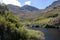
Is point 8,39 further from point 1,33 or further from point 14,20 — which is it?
point 14,20

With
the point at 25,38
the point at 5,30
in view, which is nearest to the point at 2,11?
the point at 5,30

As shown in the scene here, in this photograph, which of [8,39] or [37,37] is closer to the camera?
[8,39]

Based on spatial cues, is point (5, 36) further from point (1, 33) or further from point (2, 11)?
point (2, 11)

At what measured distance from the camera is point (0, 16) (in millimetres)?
52594

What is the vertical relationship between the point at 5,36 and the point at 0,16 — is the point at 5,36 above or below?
below

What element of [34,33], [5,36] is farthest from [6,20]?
[34,33]

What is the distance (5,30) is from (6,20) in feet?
11.3

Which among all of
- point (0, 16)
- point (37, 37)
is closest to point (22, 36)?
point (37, 37)

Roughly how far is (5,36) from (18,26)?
6495mm

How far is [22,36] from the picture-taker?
52.7 m

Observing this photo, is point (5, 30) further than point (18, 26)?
No

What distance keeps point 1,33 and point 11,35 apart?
2.72m

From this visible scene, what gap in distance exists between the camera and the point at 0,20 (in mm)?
51031

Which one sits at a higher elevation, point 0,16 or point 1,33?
point 0,16
